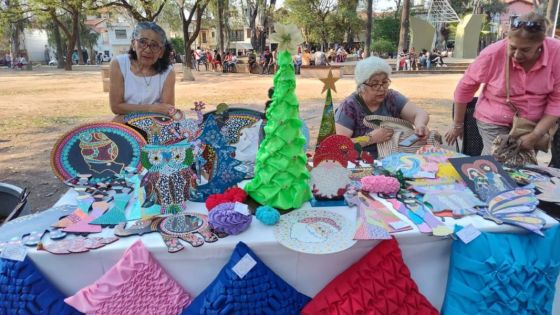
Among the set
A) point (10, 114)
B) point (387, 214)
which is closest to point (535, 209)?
point (387, 214)

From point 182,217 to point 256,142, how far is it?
1.83ft

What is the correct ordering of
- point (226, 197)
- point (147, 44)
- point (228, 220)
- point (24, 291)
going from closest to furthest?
point (24, 291)
point (228, 220)
point (226, 197)
point (147, 44)

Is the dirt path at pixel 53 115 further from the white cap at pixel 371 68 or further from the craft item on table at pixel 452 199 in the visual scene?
the craft item on table at pixel 452 199

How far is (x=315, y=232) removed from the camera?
1376 mm

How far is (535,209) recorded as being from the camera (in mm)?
1544

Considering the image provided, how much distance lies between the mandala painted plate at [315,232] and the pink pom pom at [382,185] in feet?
1.04

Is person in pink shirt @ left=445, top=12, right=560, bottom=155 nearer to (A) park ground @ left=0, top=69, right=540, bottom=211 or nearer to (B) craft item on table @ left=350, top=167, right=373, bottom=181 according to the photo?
(B) craft item on table @ left=350, top=167, right=373, bottom=181

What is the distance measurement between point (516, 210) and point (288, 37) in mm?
1168

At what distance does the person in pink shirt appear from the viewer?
203 cm

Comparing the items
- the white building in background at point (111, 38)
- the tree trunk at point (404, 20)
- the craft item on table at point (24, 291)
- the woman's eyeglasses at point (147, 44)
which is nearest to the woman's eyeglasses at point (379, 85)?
the woman's eyeglasses at point (147, 44)

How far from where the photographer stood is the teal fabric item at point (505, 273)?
4.38ft

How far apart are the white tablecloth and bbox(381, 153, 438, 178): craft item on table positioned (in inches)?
16.5

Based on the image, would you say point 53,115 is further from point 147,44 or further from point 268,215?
point 268,215

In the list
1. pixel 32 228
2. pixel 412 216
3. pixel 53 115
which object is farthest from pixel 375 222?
pixel 53 115
